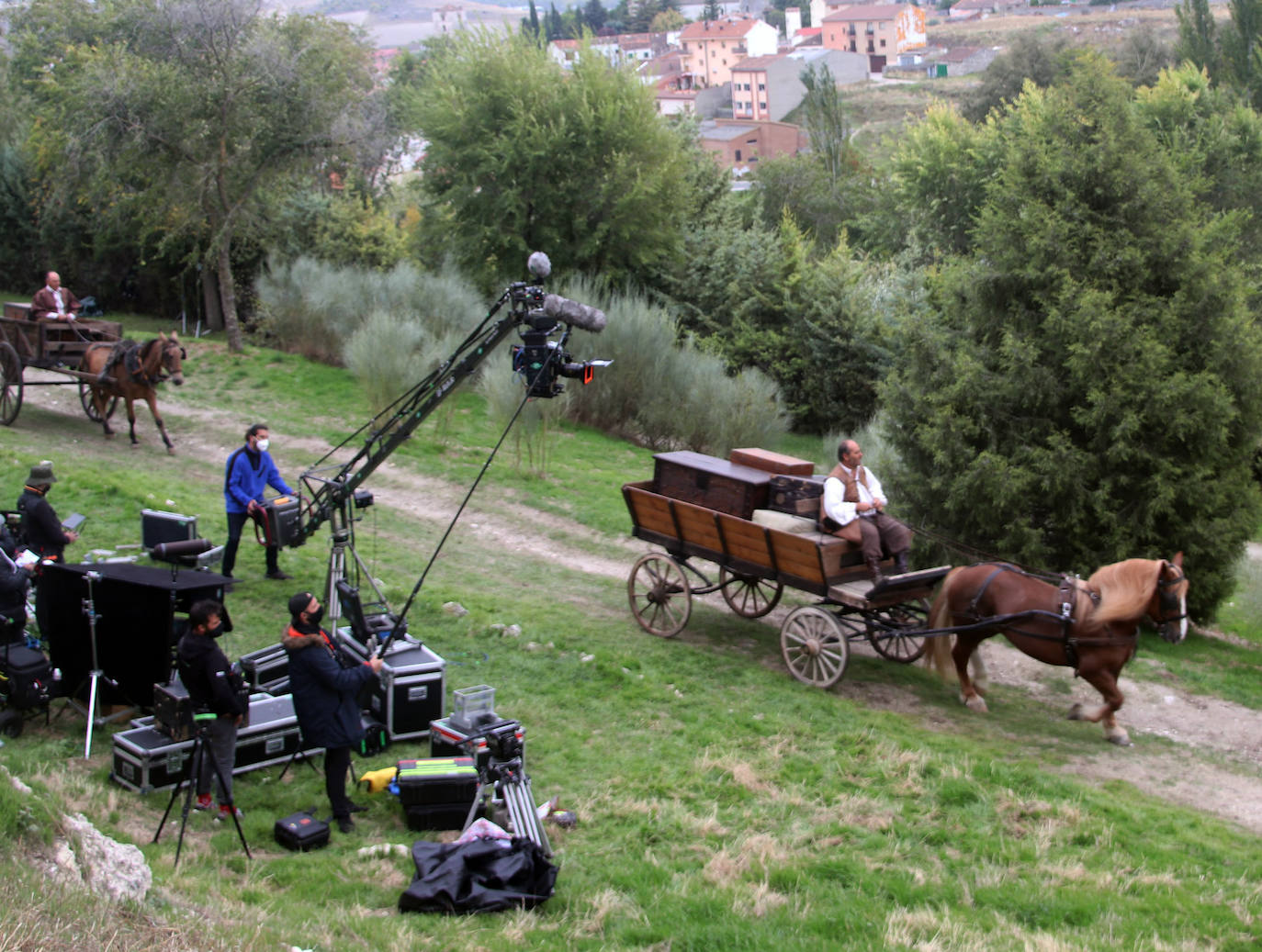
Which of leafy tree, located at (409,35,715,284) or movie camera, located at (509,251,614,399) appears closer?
movie camera, located at (509,251,614,399)

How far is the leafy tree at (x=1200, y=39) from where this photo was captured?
58191 mm

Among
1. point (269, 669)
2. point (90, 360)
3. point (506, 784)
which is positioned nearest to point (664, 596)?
point (269, 669)

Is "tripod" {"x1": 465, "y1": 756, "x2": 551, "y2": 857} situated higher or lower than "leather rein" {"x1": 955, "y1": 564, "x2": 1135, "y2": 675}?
lower

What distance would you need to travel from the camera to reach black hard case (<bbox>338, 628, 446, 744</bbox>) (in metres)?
9.16

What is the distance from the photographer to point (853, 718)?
10000 mm

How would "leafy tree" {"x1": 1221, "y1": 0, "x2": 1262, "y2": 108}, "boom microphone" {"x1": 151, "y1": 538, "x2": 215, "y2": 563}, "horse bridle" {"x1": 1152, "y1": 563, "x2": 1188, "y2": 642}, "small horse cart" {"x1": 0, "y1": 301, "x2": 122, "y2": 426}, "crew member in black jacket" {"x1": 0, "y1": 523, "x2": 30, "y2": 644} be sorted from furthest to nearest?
"leafy tree" {"x1": 1221, "y1": 0, "x2": 1262, "y2": 108} < "small horse cart" {"x1": 0, "y1": 301, "x2": 122, "y2": 426} < "boom microphone" {"x1": 151, "y1": 538, "x2": 215, "y2": 563} < "horse bridle" {"x1": 1152, "y1": 563, "x2": 1188, "y2": 642} < "crew member in black jacket" {"x1": 0, "y1": 523, "x2": 30, "y2": 644}

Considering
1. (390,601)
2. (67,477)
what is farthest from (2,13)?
(390,601)

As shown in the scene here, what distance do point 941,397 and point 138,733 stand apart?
10.6m

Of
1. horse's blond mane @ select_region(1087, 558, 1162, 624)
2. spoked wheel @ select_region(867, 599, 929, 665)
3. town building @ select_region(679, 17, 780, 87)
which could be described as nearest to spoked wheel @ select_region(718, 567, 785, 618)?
spoked wheel @ select_region(867, 599, 929, 665)

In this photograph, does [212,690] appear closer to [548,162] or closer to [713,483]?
[713,483]

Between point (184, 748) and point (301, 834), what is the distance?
124cm

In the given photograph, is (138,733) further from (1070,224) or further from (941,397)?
(1070,224)

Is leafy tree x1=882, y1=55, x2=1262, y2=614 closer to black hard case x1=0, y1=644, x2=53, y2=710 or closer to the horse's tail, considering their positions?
the horse's tail

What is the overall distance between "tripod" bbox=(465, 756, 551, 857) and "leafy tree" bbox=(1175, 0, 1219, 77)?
61588 millimetres
